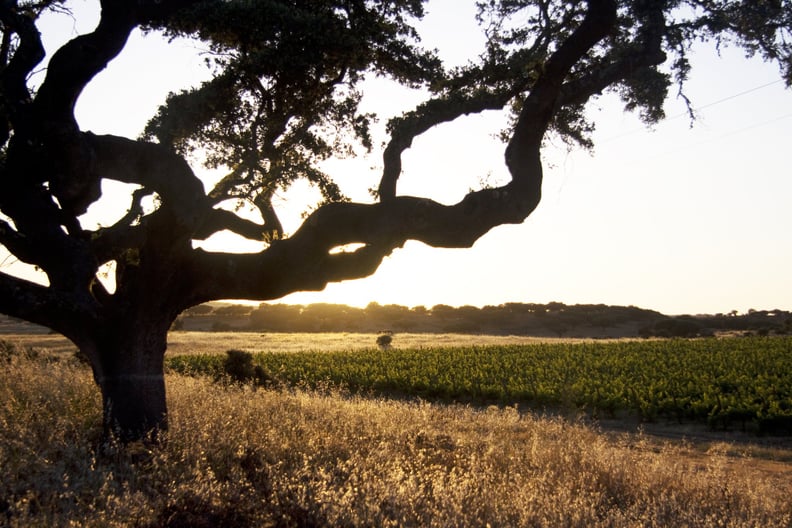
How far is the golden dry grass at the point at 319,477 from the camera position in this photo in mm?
5855

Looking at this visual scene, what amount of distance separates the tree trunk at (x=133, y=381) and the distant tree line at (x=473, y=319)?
76452 millimetres

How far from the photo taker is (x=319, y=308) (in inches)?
3979

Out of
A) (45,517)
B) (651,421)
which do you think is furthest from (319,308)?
(45,517)

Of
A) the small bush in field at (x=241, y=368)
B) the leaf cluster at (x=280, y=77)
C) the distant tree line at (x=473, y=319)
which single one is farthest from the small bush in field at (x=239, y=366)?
the distant tree line at (x=473, y=319)

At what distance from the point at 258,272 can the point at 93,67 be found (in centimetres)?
343

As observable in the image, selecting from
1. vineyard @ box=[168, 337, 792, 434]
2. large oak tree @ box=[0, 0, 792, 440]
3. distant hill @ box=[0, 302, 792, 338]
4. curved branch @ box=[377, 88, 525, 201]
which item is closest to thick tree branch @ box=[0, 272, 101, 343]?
large oak tree @ box=[0, 0, 792, 440]

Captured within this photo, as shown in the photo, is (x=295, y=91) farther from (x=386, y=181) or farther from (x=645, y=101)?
(x=645, y=101)

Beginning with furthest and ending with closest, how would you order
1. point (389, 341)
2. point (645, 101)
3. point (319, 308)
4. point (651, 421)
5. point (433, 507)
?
point (319, 308), point (389, 341), point (651, 421), point (645, 101), point (433, 507)

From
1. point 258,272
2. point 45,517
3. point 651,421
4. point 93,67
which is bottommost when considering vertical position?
point 651,421

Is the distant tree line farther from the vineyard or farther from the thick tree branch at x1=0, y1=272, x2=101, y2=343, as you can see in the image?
the thick tree branch at x1=0, y1=272, x2=101, y2=343

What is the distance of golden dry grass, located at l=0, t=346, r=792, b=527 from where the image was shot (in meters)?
5.86

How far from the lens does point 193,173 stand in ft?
31.2

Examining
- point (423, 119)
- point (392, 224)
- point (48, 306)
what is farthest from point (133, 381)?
point (423, 119)

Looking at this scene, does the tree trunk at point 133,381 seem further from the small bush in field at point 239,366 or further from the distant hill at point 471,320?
the distant hill at point 471,320
